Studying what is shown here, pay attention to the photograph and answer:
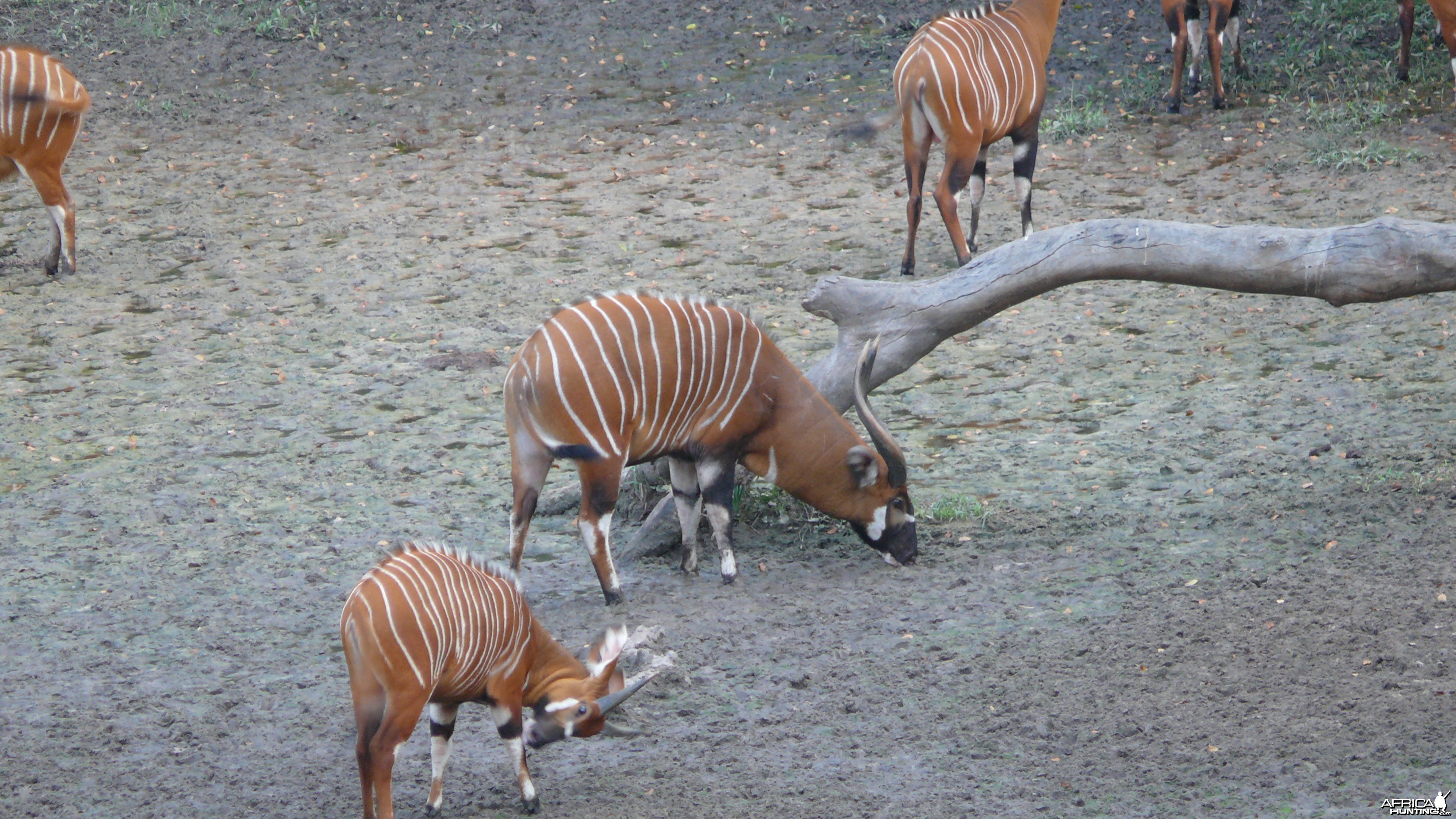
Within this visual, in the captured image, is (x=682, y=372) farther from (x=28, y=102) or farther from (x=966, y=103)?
(x=28, y=102)

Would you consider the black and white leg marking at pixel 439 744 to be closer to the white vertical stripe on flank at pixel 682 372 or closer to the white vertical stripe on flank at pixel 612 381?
the white vertical stripe on flank at pixel 612 381

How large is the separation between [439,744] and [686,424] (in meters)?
1.73

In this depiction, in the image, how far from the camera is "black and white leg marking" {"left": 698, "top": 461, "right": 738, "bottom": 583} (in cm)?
554

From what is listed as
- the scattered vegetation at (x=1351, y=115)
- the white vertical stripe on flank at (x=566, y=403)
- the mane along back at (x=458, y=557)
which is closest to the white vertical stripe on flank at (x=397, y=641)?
the mane along back at (x=458, y=557)

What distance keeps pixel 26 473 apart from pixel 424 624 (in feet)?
11.9

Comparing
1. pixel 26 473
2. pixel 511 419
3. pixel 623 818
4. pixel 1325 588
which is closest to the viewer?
pixel 623 818

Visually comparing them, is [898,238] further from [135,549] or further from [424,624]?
[424,624]

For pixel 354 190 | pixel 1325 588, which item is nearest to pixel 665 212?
pixel 354 190

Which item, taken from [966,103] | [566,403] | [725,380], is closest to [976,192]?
[966,103]

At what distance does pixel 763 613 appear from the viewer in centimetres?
532

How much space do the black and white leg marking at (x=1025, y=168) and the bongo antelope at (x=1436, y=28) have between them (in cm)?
341

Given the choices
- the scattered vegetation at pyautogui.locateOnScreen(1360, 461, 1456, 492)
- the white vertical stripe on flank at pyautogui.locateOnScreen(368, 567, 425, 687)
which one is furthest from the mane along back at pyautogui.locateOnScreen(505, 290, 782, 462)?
the scattered vegetation at pyautogui.locateOnScreen(1360, 461, 1456, 492)

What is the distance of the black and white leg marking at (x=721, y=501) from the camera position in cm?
554
